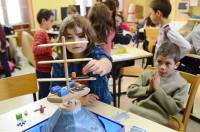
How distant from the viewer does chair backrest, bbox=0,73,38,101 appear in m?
1.54

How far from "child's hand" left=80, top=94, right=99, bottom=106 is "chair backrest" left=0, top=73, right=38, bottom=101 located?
0.55 meters

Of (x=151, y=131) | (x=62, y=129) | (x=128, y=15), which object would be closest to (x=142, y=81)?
(x=151, y=131)

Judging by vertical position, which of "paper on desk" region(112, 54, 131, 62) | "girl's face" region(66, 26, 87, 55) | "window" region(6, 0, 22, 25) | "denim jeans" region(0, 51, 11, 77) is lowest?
"denim jeans" region(0, 51, 11, 77)

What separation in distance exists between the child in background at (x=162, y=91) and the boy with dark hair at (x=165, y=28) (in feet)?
2.87

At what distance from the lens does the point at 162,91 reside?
4.45ft

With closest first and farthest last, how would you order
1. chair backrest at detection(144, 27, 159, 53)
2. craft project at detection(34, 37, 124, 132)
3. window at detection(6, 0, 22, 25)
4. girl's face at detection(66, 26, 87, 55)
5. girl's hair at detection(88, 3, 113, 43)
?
craft project at detection(34, 37, 124, 132) < girl's face at detection(66, 26, 87, 55) < girl's hair at detection(88, 3, 113, 43) < chair backrest at detection(144, 27, 159, 53) < window at detection(6, 0, 22, 25)

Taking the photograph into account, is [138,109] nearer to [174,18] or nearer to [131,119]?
[131,119]

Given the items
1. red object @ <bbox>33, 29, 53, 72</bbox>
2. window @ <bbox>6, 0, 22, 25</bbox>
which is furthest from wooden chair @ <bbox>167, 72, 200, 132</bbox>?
window @ <bbox>6, 0, 22, 25</bbox>

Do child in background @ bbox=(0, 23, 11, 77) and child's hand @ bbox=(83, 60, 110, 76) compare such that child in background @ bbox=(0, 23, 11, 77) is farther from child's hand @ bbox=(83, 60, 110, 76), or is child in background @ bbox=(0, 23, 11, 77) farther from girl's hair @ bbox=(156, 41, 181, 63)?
child's hand @ bbox=(83, 60, 110, 76)

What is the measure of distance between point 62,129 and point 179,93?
92cm

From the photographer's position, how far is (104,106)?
49.6 inches

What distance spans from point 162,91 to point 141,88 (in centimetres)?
18

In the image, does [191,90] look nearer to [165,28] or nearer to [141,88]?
[141,88]

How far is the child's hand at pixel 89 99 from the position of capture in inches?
48.7
